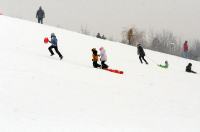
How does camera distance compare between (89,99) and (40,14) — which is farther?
(40,14)

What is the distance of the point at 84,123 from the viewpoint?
1625 cm

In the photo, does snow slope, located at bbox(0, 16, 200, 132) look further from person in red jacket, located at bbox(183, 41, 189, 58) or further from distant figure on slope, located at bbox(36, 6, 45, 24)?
person in red jacket, located at bbox(183, 41, 189, 58)

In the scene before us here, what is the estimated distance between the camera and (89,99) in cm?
1955

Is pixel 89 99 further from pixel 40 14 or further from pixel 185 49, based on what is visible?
pixel 185 49

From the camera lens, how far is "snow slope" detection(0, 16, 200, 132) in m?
16.0

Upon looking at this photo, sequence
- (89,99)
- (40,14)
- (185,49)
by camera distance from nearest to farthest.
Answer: (89,99) → (40,14) → (185,49)

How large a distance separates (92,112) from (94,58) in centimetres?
1078

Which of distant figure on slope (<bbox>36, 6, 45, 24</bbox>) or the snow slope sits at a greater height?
distant figure on slope (<bbox>36, 6, 45, 24</bbox>)

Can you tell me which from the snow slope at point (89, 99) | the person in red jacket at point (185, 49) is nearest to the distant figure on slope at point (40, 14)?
the person in red jacket at point (185, 49)

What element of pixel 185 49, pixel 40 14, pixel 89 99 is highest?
pixel 40 14

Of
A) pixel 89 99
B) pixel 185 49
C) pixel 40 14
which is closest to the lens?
pixel 89 99

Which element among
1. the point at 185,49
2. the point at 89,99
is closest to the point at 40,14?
the point at 185,49

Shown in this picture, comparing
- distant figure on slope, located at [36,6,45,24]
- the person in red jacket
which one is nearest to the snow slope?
distant figure on slope, located at [36,6,45,24]

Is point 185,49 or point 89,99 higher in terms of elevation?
point 185,49
